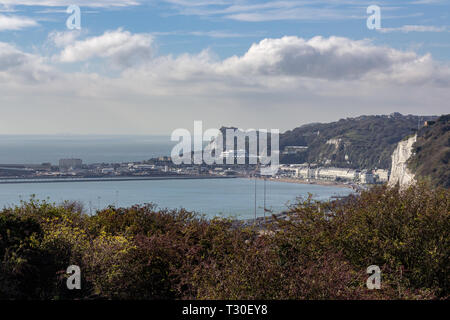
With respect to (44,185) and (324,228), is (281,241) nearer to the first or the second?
(324,228)

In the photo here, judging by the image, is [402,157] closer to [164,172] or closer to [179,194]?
[179,194]

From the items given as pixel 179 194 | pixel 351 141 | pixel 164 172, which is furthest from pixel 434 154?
pixel 351 141

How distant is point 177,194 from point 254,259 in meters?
53.1

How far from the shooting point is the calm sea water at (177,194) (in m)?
48.5

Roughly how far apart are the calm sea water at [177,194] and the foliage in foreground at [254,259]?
34.1m

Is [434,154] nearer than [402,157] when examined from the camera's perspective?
Yes

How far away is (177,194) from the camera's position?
59.3 meters

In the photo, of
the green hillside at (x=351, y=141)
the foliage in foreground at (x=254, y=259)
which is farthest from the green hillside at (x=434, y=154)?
the foliage in foreground at (x=254, y=259)

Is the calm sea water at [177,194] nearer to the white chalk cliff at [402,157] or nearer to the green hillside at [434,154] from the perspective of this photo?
the white chalk cliff at [402,157]

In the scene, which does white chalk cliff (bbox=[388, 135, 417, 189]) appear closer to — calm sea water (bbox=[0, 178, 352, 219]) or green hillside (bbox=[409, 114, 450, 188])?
green hillside (bbox=[409, 114, 450, 188])

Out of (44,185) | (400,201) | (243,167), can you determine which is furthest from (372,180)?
(400,201)

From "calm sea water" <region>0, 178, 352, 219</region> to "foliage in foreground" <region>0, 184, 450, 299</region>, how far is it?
112ft

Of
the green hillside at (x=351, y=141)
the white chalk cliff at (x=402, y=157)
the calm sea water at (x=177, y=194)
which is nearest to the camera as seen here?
the calm sea water at (x=177, y=194)
